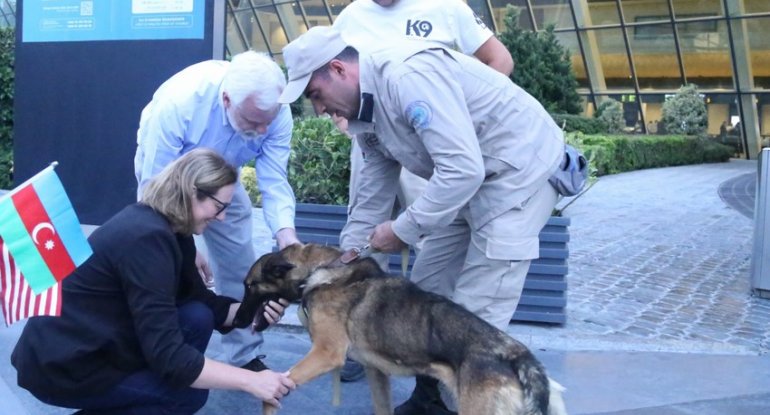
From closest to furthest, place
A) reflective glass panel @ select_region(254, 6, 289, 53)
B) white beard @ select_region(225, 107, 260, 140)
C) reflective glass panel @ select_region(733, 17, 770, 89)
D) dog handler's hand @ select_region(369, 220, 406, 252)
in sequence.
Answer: dog handler's hand @ select_region(369, 220, 406, 252) → white beard @ select_region(225, 107, 260, 140) → reflective glass panel @ select_region(733, 17, 770, 89) → reflective glass panel @ select_region(254, 6, 289, 53)

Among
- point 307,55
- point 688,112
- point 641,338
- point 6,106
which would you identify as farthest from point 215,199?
point 688,112

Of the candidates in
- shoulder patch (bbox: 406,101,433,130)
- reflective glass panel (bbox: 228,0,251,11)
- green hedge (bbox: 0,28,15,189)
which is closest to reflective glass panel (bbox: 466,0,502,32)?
reflective glass panel (bbox: 228,0,251,11)

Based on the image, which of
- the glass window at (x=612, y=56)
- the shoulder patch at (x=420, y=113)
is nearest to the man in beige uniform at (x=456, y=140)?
the shoulder patch at (x=420, y=113)

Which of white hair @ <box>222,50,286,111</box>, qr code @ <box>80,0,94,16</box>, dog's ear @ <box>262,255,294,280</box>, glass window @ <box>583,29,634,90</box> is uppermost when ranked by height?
qr code @ <box>80,0,94,16</box>

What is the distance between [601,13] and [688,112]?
15.2 ft

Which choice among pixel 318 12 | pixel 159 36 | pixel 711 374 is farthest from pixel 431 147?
pixel 318 12

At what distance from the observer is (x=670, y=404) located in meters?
4.80

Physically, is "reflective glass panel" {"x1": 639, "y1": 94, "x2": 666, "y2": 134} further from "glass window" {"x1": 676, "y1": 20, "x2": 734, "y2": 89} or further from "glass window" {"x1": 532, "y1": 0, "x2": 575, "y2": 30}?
"glass window" {"x1": 532, "y1": 0, "x2": 575, "y2": 30}

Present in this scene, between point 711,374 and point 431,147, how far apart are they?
307 centimetres

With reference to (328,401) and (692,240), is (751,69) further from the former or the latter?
(328,401)

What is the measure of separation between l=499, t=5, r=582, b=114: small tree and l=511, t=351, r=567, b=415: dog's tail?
18.3m

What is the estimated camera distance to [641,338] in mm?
6113

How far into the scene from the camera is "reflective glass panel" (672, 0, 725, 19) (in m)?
27.6

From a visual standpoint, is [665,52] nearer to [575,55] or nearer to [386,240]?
[575,55]
